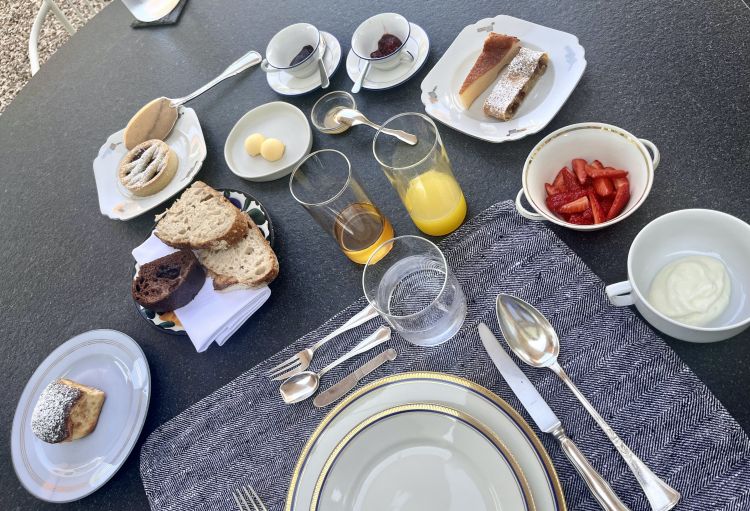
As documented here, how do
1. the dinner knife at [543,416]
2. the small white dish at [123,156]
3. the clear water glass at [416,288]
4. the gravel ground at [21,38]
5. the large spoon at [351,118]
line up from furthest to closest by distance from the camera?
the gravel ground at [21,38] < the small white dish at [123,156] < the large spoon at [351,118] < the clear water glass at [416,288] < the dinner knife at [543,416]

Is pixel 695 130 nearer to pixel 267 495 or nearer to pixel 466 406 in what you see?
pixel 466 406

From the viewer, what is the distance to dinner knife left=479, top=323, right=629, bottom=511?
2.35 ft

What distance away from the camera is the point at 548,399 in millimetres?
812

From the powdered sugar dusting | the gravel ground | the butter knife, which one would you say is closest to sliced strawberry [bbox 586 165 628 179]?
the butter knife

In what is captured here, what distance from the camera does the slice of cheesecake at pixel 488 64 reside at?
44.7 inches

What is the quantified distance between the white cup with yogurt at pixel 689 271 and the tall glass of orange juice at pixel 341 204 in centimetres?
43

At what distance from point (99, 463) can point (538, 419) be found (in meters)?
0.79

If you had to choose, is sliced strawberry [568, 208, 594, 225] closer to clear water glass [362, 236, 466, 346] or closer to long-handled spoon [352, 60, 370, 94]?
clear water glass [362, 236, 466, 346]

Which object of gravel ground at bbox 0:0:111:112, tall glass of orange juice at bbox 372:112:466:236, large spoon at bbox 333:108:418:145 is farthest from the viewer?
gravel ground at bbox 0:0:111:112

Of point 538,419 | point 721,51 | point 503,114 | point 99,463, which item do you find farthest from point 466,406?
point 721,51

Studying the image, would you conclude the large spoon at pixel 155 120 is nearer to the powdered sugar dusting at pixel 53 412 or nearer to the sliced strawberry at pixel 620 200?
the powdered sugar dusting at pixel 53 412

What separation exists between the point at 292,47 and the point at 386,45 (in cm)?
26

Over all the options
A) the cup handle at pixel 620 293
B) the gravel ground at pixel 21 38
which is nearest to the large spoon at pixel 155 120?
the cup handle at pixel 620 293

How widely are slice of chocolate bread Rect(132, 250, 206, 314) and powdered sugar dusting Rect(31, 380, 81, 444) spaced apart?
0.69 feet
